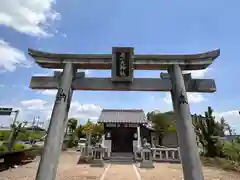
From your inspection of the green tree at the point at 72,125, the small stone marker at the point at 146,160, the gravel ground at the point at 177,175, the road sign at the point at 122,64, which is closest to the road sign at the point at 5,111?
the green tree at the point at 72,125

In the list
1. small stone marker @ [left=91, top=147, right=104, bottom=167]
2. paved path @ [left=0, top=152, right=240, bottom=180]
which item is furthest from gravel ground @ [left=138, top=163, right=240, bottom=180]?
small stone marker @ [left=91, top=147, right=104, bottom=167]

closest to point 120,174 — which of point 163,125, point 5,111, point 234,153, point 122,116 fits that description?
point 234,153

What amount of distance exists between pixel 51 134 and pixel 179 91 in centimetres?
384

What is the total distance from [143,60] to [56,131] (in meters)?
3.49

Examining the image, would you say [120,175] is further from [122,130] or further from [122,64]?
[122,130]

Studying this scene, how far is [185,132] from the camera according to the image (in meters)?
4.43

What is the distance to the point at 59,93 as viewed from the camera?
4855mm

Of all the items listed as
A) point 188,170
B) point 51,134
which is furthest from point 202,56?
point 51,134

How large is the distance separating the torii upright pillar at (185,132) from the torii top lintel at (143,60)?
0.35 meters

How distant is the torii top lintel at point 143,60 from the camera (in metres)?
5.54

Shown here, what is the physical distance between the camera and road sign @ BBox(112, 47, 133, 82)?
5.36 meters

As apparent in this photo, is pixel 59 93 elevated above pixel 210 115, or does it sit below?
below

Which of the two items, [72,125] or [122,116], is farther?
[72,125]

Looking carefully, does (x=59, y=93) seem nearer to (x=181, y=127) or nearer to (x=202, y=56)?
(x=181, y=127)
